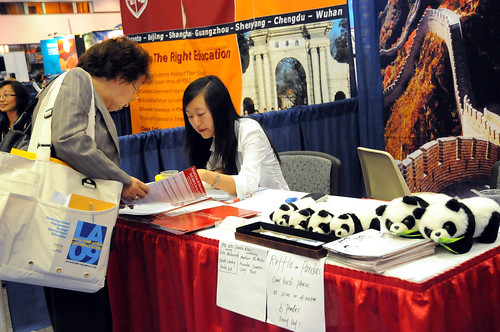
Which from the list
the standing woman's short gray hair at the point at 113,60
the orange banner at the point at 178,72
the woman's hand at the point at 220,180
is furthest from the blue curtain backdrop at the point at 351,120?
the standing woman's short gray hair at the point at 113,60

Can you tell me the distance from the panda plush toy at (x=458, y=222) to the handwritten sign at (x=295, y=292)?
0.31 metres

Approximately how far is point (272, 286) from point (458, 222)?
0.57 metres

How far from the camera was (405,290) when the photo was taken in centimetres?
133

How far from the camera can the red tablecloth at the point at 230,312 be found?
4.40ft

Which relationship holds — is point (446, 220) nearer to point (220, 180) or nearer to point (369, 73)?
point (220, 180)

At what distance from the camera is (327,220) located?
168 centimetres

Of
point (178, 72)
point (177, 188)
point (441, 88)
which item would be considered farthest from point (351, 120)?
point (177, 188)

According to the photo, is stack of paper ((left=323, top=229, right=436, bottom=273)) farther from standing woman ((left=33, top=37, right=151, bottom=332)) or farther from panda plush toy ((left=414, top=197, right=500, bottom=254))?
standing woman ((left=33, top=37, right=151, bottom=332))

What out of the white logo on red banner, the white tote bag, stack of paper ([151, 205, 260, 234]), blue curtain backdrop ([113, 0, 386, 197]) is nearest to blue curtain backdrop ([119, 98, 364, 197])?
blue curtain backdrop ([113, 0, 386, 197])

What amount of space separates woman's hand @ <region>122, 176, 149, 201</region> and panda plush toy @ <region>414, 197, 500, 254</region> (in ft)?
3.47

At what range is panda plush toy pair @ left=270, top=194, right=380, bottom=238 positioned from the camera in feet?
5.37

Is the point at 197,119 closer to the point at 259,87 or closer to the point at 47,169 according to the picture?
the point at 47,169

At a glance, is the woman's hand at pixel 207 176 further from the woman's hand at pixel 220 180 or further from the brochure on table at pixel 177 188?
the brochure on table at pixel 177 188

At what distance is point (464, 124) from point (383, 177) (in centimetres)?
115
